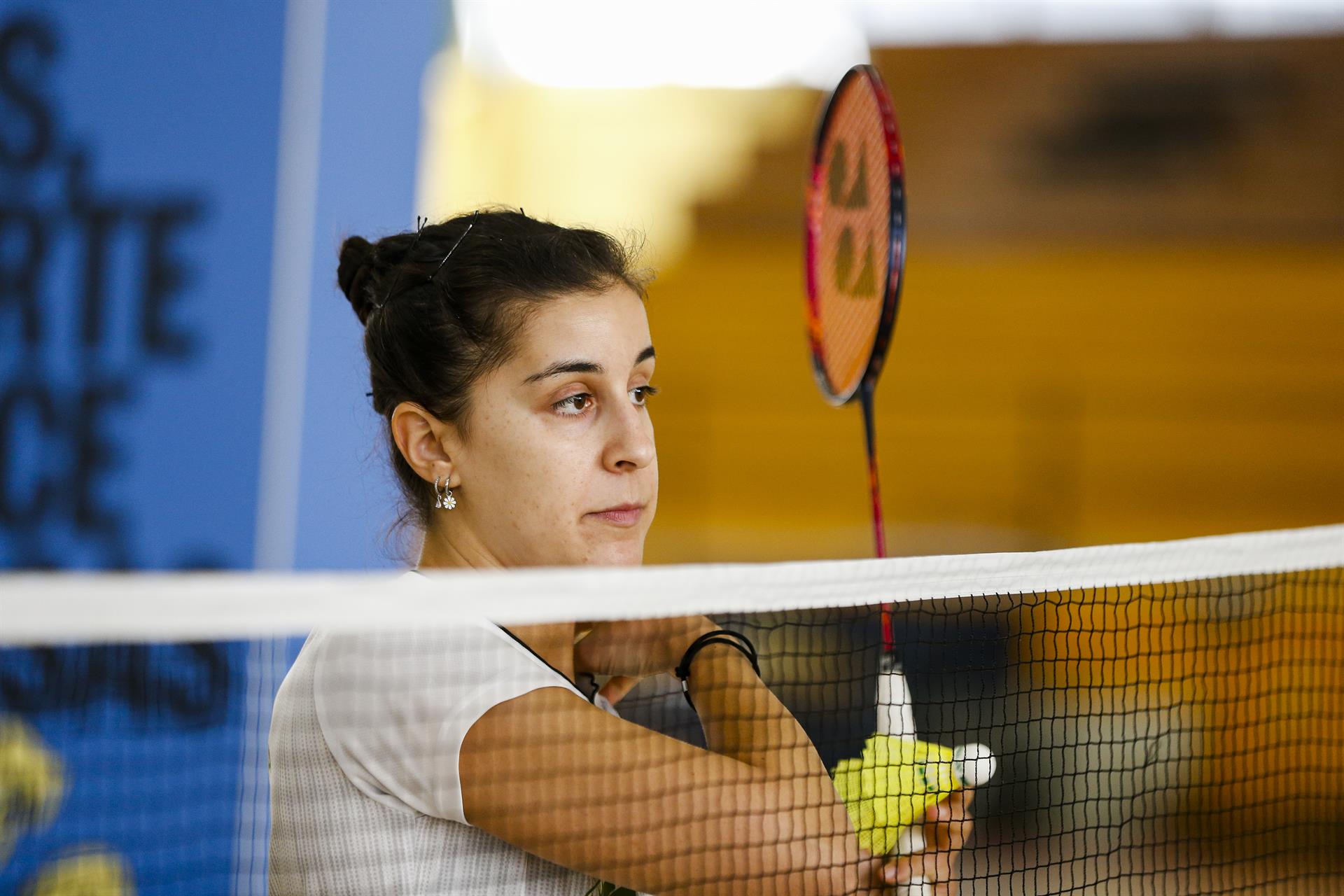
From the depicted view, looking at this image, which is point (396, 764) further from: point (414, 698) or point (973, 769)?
point (973, 769)

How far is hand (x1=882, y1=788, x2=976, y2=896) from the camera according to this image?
4.21ft

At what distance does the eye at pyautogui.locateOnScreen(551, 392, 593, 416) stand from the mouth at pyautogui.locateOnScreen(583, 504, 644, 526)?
122 mm

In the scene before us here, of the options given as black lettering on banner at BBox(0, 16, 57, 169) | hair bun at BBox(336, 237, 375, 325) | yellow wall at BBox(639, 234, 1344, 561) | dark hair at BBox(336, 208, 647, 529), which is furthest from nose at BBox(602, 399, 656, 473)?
yellow wall at BBox(639, 234, 1344, 561)

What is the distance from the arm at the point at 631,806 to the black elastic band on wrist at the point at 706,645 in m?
0.25

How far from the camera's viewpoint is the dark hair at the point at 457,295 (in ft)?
4.60

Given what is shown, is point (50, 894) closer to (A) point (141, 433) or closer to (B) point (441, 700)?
(A) point (141, 433)

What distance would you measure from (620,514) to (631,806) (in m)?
0.39

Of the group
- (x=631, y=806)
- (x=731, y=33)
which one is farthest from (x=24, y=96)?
(x=731, y=33)

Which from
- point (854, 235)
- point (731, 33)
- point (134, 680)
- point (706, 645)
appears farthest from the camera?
point (731, 33)

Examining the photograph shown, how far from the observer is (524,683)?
3.83ft

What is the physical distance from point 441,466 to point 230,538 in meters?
1.81

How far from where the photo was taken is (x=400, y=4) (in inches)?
131

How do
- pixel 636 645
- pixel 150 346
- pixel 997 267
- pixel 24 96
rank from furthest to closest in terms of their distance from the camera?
pixel 997 267, pixel 150 346, pixel 24 96, pixel 636 645

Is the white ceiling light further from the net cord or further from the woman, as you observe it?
the net cord
